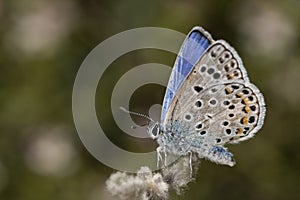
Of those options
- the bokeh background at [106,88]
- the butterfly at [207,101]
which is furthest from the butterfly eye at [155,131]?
the bokeh background at [106,88]

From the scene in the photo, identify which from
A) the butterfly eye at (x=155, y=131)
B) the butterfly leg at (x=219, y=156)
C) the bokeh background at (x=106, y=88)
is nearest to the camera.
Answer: the butterfly leg at (x=219, y=156)

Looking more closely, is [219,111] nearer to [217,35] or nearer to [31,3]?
[217,35]

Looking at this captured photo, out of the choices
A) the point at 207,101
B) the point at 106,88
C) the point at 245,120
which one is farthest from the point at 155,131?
the point at 106,88

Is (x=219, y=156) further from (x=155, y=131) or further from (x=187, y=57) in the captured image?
(x=187, y=57)

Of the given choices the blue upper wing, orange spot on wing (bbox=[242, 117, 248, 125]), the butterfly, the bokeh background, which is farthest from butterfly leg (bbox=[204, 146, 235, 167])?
the bokeh background

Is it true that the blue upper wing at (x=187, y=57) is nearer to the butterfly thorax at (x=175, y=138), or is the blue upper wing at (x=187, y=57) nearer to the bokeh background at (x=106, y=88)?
the butterfly thorax at (x=175, y=138)

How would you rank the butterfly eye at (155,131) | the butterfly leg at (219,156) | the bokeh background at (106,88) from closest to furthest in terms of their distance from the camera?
the butterfly leg at (219,156) → the butterfly eye at (155,131) → the bokeh background at (106,88)

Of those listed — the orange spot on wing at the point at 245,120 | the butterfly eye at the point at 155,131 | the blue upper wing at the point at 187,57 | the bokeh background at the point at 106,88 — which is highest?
the bokeh background at the point at 106,88

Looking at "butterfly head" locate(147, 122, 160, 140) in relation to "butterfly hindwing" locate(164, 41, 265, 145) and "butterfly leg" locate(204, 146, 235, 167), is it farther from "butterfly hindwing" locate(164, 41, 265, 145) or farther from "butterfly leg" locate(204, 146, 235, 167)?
"butterfly leg" locate(204, 146, 235, 167)
